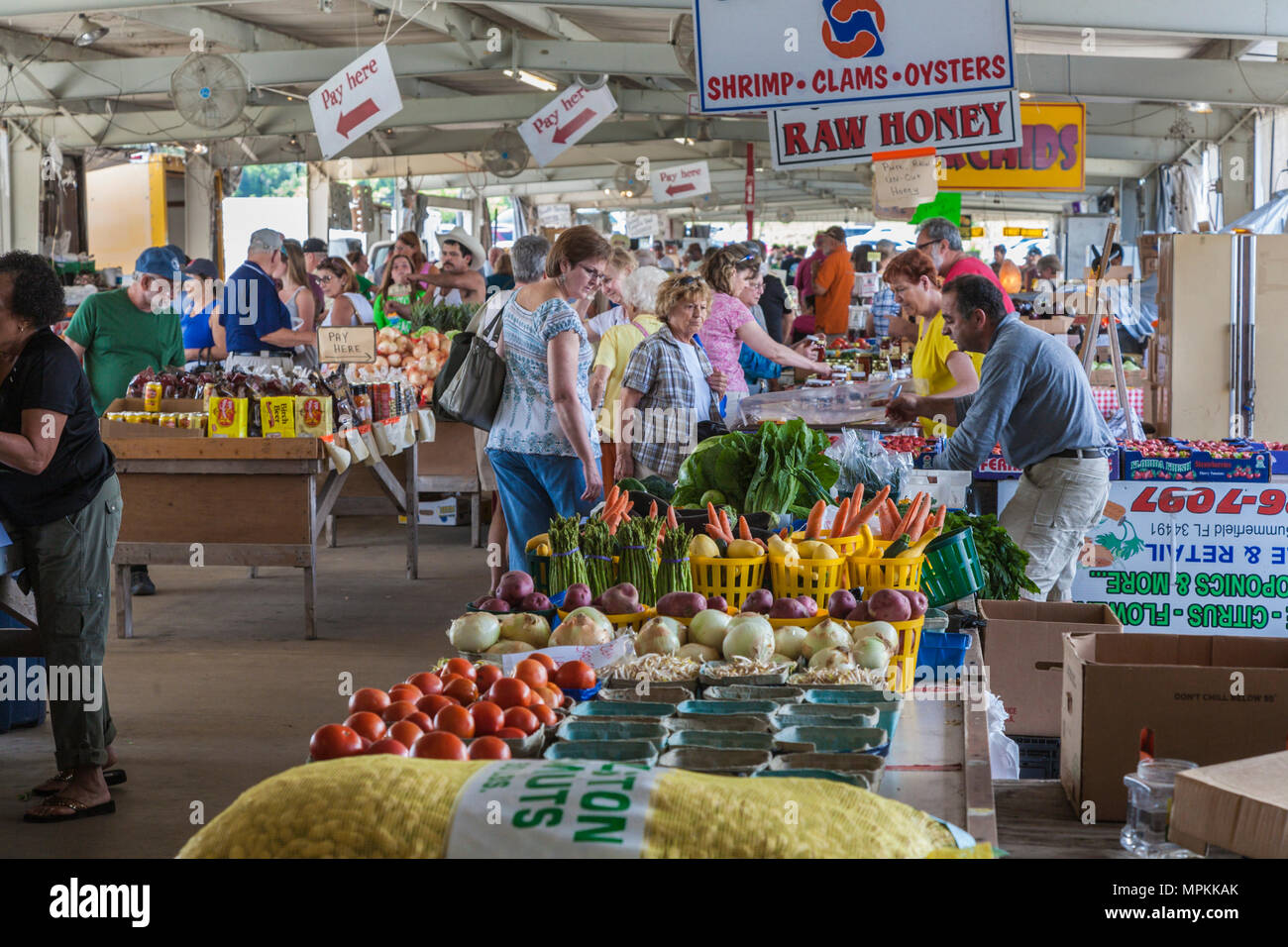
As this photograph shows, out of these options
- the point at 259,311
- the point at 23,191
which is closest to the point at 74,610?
the point at 259,311

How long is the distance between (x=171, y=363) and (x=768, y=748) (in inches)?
250

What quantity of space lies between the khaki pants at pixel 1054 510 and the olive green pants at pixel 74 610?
135 inches

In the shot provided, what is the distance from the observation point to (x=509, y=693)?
7.71 feet

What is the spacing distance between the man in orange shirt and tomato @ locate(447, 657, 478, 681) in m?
11.3

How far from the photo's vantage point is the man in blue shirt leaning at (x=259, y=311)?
8070 mm

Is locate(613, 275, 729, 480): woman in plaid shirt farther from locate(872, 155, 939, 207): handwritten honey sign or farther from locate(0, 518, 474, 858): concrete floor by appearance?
locate(872, 155, 939, 207): handwritten honey sign

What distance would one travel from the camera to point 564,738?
226 cm

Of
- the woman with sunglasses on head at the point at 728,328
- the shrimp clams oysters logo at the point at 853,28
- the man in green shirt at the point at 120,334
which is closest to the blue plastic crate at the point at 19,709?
the man in green shirt at the point at 120,334

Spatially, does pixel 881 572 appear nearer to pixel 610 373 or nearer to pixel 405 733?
pixel 405 733

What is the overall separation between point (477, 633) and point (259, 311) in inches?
223

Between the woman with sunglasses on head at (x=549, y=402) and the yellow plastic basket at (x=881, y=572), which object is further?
the woman with sunglasses on head at (x=549, y=402)

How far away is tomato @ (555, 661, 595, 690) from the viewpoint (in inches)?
102

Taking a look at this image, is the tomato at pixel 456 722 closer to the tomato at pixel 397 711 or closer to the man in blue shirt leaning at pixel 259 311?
the tomato at pixel 397 711

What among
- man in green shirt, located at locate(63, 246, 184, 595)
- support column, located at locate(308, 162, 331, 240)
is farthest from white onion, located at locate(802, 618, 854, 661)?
support column, located at locate(308, 162, 331, 240)
